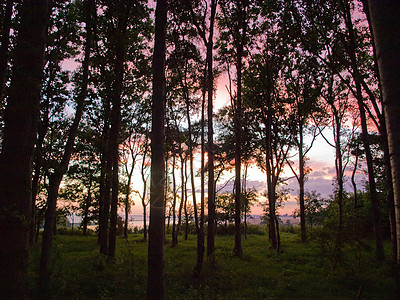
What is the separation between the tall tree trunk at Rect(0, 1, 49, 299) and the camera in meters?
3.61

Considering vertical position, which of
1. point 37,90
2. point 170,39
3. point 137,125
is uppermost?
point 170,39

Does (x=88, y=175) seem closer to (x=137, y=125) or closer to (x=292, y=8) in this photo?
(x=137, y=125)

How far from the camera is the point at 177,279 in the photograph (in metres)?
9.49

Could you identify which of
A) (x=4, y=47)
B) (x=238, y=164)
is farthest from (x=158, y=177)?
(x=238, y=164)

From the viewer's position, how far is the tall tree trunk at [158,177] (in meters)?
5.90

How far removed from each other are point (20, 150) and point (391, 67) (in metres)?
5.36

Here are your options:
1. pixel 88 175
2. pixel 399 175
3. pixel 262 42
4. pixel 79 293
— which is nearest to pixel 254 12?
pixel 262 42

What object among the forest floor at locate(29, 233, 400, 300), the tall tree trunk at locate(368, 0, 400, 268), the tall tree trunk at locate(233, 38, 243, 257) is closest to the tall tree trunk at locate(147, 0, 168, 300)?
the forest floor at locate(29, 233, 400, 300)

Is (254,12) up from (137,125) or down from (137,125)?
up

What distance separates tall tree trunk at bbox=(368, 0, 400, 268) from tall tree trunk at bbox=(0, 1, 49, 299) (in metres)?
5.15

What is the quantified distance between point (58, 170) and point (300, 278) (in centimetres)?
1031

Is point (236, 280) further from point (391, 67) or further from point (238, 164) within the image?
point (391, 67)

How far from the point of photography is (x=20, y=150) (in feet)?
12.8

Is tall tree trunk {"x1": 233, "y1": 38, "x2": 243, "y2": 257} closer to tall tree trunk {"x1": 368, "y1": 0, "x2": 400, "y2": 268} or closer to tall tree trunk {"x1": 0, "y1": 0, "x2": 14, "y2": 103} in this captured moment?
tall tree trunk {"x1": 0, "y1": 0, "x2": 14, "y2": 103}
